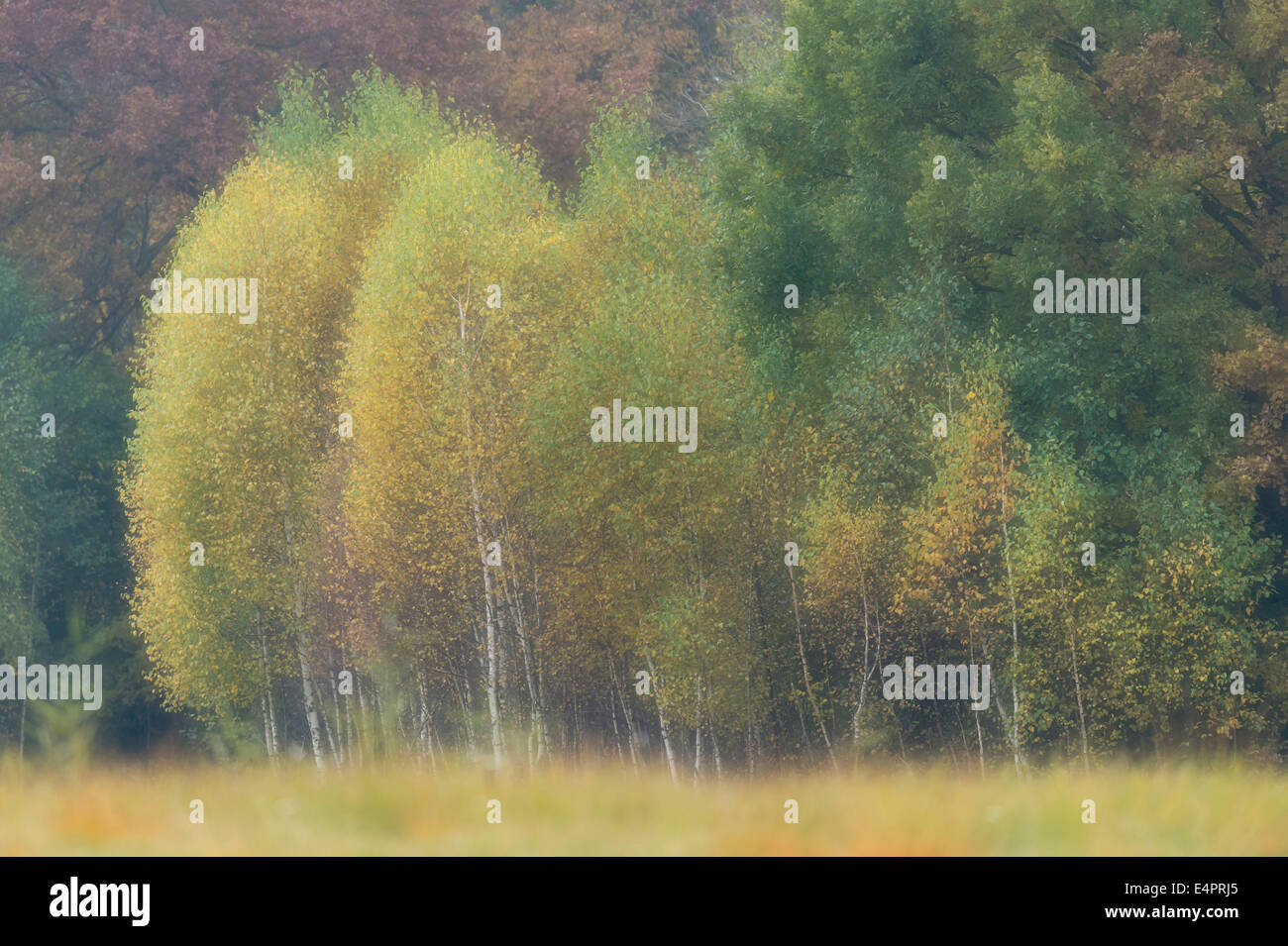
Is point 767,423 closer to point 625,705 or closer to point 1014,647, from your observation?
point 1014,647

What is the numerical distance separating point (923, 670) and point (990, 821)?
15.7m

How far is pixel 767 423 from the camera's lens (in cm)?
2731

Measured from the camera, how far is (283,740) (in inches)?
1451

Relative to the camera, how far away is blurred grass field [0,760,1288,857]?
10.0 metres

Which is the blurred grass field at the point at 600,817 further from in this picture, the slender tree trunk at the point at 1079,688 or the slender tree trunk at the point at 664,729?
the slender tree trunk at the point at 664,729

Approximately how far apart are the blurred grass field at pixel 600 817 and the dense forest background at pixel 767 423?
23.2 ft

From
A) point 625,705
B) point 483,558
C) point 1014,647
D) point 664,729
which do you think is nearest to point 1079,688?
point 1014,647

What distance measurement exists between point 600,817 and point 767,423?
666 inches

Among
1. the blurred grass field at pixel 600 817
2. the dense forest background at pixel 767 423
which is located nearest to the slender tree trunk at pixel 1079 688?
the dense forest background at pixel 767 423

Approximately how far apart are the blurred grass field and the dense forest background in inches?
278

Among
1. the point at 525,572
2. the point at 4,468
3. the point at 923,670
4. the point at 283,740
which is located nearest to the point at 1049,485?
the point at 923,670

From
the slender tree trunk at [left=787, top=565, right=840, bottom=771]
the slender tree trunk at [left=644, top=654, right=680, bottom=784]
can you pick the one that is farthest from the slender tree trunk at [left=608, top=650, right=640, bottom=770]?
the slender tree trunk at [left=787, top=565, right=840, bottom=771]

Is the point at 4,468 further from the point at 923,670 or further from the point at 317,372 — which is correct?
the point at 923,670

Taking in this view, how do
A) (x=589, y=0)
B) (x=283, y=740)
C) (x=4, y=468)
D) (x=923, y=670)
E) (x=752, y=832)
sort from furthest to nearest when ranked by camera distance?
(x=589, y=0) → (x=4, y=468) → (x=283, y=740) → (x=923, y=670) → (x=752, y=832)
